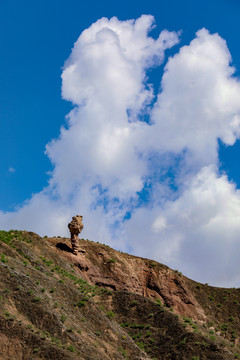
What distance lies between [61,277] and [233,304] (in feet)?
103

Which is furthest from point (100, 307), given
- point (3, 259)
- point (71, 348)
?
point (71, 348)

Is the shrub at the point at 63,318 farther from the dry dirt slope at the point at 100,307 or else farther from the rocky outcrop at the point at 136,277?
the rocky outcrop at the point at 136,277

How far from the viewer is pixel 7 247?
49.5 metres

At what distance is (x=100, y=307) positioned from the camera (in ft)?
175

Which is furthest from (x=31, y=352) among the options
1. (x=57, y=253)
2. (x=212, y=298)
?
(x=212, y=298)

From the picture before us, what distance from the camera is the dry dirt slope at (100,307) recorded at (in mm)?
35500

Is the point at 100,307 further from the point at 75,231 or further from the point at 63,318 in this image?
the point at 63,318

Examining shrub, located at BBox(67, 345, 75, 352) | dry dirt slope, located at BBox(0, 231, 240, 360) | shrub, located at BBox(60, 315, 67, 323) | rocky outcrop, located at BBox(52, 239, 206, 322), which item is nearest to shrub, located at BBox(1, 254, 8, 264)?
dry dirt slope, located at BBox(0, 231, 240, 360)

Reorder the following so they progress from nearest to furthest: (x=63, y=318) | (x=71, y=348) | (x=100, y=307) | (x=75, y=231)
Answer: (x=71, y=348) < (x=63, y=318) < (x=100, y=307) < (x=75, y=231)

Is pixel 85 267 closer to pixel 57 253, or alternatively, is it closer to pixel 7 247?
pixel 57 253

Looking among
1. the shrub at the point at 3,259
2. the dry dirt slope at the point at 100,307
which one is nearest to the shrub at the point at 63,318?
the dry dirt slope at the point at 100,307

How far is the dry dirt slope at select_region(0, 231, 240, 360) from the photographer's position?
35500 millimetres

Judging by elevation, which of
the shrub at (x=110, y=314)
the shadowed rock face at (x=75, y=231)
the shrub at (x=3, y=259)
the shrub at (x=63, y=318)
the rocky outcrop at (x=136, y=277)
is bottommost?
the shrub at (x=63, y=318)

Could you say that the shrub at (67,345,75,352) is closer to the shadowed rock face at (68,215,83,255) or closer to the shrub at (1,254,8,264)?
the shrub at (1,254,8,264)
